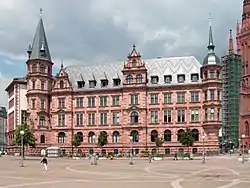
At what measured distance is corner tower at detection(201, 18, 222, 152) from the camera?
334 feet

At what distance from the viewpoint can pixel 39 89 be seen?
377 feet

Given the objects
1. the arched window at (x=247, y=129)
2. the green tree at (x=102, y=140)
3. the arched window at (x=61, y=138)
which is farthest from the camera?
the arched window at (x=247, y=129)

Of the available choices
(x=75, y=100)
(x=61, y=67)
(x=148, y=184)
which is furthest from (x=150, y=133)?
(x=148, y=184)

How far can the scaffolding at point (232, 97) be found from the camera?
7461 inches

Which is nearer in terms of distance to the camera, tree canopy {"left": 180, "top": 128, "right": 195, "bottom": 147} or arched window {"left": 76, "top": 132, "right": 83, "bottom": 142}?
tree canopy {"left": 180, "top": 128, "right": 195, "bottom": 147}

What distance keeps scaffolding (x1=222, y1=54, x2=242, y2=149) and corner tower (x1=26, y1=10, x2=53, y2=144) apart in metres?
94.2

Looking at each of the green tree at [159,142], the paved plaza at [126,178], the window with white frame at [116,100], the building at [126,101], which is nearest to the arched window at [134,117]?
the building at [126,101]

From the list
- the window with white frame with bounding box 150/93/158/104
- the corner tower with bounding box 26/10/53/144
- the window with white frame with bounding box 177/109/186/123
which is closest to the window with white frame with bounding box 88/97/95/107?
the corner tower with bounding box 26/10/53/144

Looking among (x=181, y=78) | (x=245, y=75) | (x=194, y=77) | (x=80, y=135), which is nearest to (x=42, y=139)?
(x=80, y=135)

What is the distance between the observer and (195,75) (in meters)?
107

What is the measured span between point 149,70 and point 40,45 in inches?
1100

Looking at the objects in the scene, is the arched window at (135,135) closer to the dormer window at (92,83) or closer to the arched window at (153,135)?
the arched window at (153,135)

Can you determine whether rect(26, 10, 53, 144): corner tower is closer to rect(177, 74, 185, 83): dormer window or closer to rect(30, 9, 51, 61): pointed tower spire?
rect(30, 9, 51, 61): pointed tower spire

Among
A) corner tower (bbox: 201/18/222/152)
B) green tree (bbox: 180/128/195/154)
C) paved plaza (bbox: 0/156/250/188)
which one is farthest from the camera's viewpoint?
corner tower (bbox: 201/18/222/152)
